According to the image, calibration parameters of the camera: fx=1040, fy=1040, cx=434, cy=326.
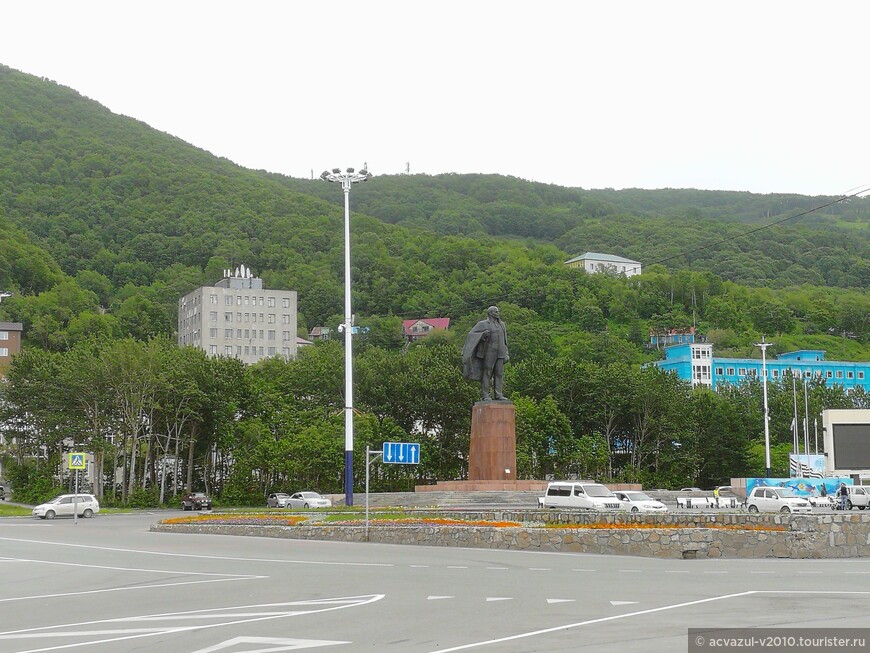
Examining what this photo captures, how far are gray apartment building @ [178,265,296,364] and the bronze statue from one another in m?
97.1

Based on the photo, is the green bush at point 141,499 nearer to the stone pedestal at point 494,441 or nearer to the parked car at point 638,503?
the stone pedestal at point 494,441

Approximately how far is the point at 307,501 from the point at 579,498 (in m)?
18.4

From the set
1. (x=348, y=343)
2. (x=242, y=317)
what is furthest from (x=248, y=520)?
(x=242, y=317)

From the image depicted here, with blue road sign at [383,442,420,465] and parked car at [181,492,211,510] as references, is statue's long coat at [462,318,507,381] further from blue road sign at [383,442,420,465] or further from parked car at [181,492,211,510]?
parked car at [181,492,211,510]

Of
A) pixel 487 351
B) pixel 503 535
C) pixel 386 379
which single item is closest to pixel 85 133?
pixel 386 379

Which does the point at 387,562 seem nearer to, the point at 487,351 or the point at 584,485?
the point at 584,485

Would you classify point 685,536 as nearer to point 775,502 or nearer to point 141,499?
point 775,502

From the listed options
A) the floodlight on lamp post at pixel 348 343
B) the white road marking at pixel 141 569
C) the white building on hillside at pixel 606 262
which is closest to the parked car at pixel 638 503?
the floodlight on lamp post at pixel 348 343

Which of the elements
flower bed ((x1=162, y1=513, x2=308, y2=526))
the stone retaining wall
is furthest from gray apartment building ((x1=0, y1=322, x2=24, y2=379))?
the stone retaining wall

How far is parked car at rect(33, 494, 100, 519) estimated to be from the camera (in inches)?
2009

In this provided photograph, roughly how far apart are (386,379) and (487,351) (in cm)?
2749

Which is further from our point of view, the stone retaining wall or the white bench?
the white bench

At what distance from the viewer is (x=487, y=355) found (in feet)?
156

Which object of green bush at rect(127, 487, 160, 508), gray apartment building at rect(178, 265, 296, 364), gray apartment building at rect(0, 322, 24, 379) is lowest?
green bush at rect(127, 487, 160, 508)
